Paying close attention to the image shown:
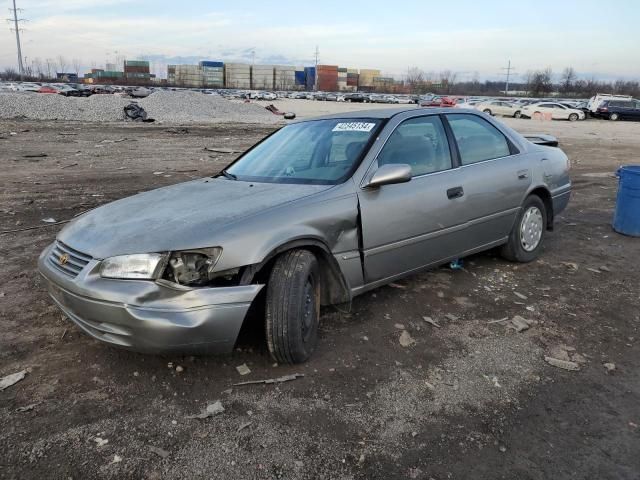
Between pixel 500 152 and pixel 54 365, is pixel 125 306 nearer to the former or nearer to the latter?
pixel 54 365

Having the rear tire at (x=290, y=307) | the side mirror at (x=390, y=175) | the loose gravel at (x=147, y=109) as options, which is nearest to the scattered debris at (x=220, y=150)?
the side mirror at (x=390, y=175)

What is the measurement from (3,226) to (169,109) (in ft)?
84.8

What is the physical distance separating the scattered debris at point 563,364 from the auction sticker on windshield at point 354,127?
213cm

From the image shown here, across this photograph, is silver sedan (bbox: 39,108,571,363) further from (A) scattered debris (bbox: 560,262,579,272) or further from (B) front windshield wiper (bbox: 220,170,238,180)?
(A) scattered debris (bbox: 560,262,579,272)

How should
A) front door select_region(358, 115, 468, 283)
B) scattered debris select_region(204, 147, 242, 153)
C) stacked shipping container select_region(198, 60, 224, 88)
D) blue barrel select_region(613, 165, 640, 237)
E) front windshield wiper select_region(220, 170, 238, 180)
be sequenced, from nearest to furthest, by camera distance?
front door select_region(358, 115, 468, 283)
front windshield wiper select_region(220, 170, 238, 180)
blue barrel select_region(613, 165, 640, 237)
scattered debris select_region(204, 147, 242, 153)
stacked shipping container select_region(198, 60, 224, 88)

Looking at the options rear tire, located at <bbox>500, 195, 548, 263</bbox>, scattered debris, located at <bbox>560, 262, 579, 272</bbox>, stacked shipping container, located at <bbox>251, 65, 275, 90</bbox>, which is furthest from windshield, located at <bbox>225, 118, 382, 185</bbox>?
stacked shipping container, located at <bbox>251, 65, 275, 90</bbox>

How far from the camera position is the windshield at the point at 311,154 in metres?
3.93

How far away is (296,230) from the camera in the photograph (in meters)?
3.28

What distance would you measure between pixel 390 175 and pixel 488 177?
4.88 feet

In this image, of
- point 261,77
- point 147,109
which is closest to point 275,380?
point 147,109

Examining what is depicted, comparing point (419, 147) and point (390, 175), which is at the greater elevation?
point (419, 147)

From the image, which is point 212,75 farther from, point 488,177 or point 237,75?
point 488,177

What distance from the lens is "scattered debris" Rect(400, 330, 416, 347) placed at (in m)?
3.77

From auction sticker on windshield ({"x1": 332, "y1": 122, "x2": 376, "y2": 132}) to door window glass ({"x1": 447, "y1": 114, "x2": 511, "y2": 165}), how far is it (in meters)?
0.93
